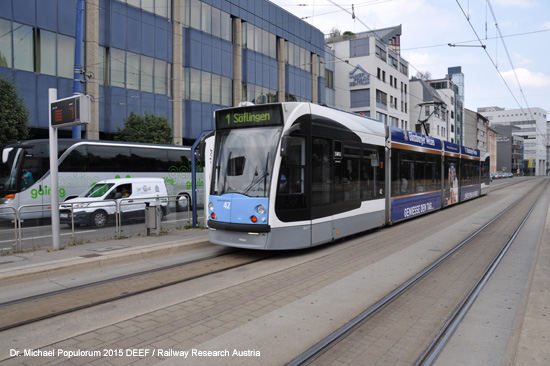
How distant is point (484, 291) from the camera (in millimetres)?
6500

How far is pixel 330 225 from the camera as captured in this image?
9680 mm

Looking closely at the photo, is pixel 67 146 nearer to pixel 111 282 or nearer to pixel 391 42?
pixel 111 282

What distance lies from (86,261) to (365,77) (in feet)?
171

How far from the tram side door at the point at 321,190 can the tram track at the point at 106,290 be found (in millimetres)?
1405

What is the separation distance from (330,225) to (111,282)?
4902 millimetres

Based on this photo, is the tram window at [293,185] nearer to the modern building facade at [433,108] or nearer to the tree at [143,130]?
the tree at [143,130]

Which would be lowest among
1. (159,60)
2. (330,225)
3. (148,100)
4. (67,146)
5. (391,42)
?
(330,225)

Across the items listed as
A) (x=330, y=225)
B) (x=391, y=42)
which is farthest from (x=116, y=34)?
(x=391, y=42)

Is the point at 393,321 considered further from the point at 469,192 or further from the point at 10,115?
the point at 469,192

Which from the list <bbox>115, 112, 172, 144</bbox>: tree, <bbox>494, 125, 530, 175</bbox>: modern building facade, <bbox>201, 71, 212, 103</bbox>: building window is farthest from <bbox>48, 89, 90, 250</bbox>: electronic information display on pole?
<bbox>494, 125, 530, 175</bbox>: modern building facade

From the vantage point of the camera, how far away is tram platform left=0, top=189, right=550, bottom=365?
429 cm

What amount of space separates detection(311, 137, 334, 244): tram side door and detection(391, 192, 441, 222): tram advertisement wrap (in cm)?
474

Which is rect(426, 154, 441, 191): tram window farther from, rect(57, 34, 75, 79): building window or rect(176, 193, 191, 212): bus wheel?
rect(57, 34, 75, 79): building window

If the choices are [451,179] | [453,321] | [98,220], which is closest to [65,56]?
[98,220]
